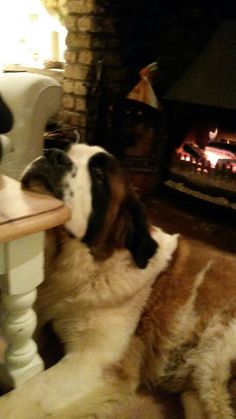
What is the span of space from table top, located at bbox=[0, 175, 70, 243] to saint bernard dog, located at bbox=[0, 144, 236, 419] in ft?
0.59

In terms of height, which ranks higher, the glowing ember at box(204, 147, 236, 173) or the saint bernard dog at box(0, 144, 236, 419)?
the glowing ember at box(204, 147, 236, 173)

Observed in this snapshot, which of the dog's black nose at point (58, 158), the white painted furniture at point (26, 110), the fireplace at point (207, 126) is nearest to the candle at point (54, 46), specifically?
the fireplace at point (207, 126)

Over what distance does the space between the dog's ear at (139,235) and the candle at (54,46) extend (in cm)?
340

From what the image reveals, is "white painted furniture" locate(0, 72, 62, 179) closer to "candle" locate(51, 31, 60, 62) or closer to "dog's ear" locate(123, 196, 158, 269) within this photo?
"dog's ear" locate(123, 196, 158, 269)

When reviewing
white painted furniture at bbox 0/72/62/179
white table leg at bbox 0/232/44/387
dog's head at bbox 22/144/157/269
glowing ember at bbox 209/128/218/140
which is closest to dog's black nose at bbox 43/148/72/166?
dog's head at bbox 22/144/157/269

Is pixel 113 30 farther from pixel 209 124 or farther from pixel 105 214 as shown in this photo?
pixel 105 214

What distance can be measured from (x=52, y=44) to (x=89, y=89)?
1.27m

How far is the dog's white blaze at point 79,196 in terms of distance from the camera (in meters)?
1.26

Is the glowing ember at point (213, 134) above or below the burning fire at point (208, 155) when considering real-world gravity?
above

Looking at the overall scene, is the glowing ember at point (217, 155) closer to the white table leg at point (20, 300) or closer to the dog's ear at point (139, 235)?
the dog's ear at point (139, 235)

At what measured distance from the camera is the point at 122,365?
1.40 m

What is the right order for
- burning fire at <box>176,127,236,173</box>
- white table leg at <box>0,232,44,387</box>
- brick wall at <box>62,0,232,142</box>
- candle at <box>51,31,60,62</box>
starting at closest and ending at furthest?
white table leg at <box>0,232,44,387</box>, burning fire at <box>176,127,236,173</box>, brick wall at <box>62,0,232,142</box>, candle at <box>51,31,60,62</box>

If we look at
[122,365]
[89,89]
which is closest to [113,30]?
[89,89]

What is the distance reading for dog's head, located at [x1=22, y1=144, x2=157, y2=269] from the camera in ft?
4.10
